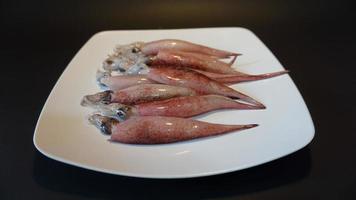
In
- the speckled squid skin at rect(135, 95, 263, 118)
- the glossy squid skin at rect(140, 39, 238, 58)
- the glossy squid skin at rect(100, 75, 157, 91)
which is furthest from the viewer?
the glossy squid skin at rect(140, 39, 238, 58)

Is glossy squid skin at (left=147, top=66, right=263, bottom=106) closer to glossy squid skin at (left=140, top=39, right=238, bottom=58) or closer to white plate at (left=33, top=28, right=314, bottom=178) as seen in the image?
white plate at (left=33, top=28, right=314, bottom=178)

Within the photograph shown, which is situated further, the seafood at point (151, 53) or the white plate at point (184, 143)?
the seafood at point (151, 53)

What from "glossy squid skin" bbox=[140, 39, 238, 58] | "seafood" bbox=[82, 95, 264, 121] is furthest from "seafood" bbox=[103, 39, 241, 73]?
"seafood" bbox=[82, 95, 264, 121]

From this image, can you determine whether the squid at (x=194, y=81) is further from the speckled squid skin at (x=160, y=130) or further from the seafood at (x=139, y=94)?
the speckled squid skin at (x=160, y=130)

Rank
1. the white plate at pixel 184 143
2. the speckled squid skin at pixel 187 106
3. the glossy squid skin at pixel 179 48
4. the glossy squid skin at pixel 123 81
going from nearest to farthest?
the white plate at pixel 184 143 → the speckled squid skin at pixel 187 106 → the glossy squid skin at pixel 123 81 → the glossy squid skin at pixel 179 48

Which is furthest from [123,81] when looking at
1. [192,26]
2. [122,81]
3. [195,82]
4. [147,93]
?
[192,26]

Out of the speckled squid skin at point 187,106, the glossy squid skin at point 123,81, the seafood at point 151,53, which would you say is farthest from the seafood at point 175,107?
the seafood at point 151,53
